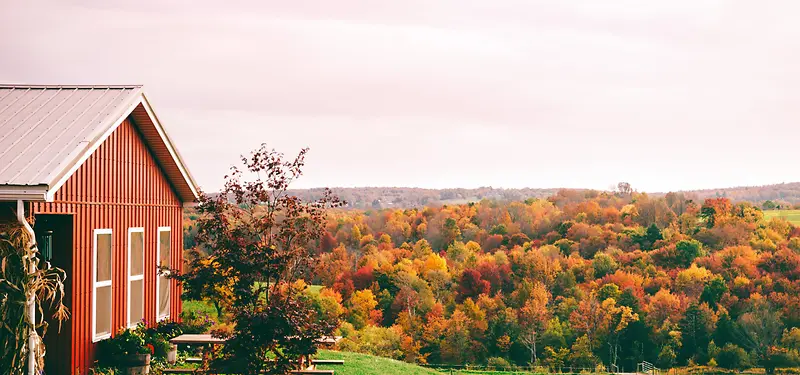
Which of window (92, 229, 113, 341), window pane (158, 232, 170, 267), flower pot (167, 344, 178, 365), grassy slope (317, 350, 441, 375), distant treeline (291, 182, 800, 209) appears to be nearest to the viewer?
window (92, 229, 113, 341)

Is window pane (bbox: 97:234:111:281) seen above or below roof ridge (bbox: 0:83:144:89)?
below

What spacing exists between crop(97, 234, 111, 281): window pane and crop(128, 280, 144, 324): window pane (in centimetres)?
128

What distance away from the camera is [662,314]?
233ft

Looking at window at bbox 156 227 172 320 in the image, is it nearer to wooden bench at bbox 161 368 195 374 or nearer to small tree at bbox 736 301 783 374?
wooden bench at bbox 161 368 195 374

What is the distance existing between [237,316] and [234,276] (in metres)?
0.69

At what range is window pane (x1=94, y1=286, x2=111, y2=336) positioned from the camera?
47.3 ft

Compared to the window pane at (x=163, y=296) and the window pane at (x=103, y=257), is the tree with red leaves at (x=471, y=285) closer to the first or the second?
the window pane at (x=163, y=296)

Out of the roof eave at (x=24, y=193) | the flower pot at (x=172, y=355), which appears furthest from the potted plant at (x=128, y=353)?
the roof eave at (x=24, y=193)

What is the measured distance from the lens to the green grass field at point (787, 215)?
103m

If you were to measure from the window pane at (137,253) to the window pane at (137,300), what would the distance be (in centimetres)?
23

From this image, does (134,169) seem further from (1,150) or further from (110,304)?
(1,150)

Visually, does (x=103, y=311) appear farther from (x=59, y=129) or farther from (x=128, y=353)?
(x=59, y=129)

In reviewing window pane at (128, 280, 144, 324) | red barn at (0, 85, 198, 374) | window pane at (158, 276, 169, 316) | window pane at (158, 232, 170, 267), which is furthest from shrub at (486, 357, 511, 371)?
window pane at (128, 280, 144, 324)

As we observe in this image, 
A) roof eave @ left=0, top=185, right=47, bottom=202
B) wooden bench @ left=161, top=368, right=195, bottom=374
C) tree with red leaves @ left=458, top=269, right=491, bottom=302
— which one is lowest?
tree with red leaves @ left=458, top=269, right=491, bottom=302
